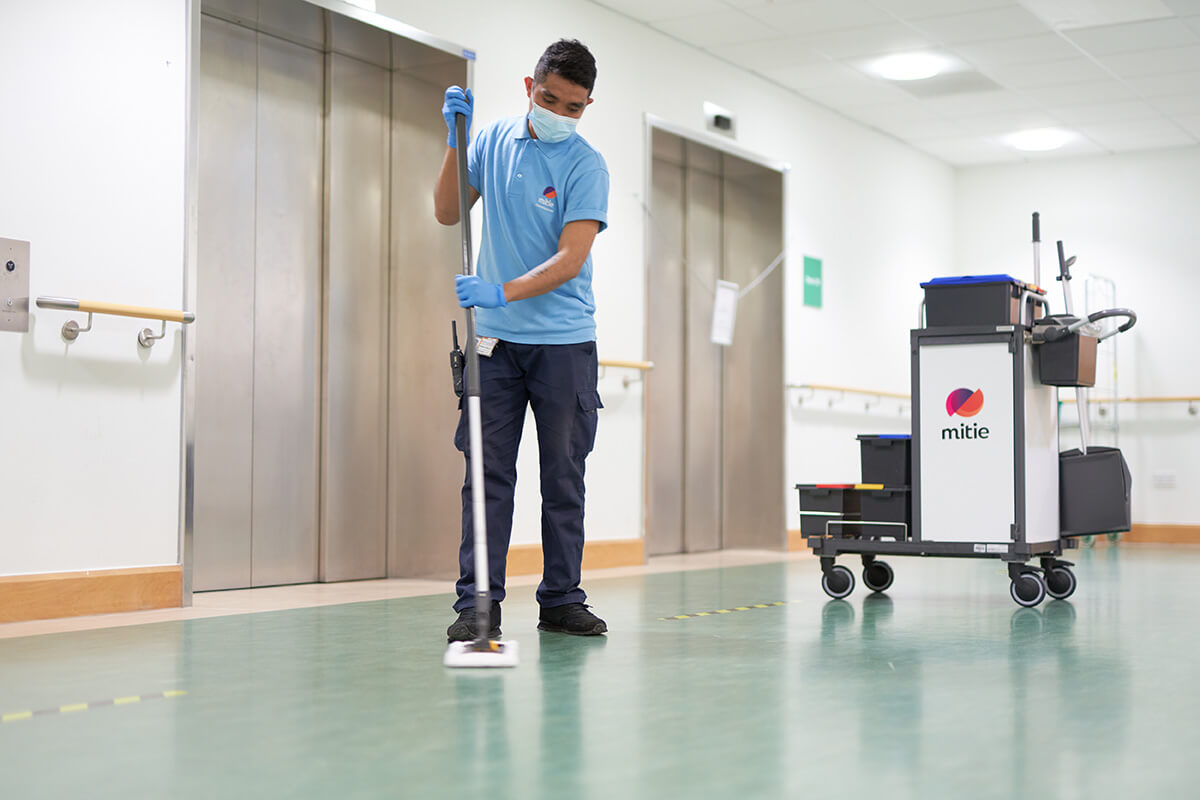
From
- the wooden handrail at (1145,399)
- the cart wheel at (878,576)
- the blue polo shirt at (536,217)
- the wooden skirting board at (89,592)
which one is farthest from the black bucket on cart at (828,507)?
the wooden handrail at (1145,399)

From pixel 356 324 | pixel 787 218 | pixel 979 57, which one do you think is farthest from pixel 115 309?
pixel 979 57

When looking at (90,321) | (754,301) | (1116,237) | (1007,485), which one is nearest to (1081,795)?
(1007,485)

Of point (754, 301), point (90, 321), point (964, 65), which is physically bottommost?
point (90, 321)

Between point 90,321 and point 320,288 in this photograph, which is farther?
point 320,288

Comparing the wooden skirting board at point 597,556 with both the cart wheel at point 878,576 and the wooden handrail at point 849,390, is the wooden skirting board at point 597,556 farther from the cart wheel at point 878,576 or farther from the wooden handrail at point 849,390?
the wooden handrail at point 849,390

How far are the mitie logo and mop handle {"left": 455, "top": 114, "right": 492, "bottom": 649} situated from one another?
1.80m

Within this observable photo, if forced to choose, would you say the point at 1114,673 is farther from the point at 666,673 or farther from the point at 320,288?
the point at 320,288

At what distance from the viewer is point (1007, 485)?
4090 millimetres

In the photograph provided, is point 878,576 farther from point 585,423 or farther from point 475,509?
point 475,509

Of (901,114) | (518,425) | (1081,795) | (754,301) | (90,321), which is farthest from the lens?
(901,114)

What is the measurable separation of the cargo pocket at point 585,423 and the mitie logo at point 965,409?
1.49 meters

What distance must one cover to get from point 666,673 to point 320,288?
114 inches

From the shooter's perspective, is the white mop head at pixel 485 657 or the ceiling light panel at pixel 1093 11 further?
the ceiling light panel at pixel 1093 11

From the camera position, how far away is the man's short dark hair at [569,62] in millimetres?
3068
